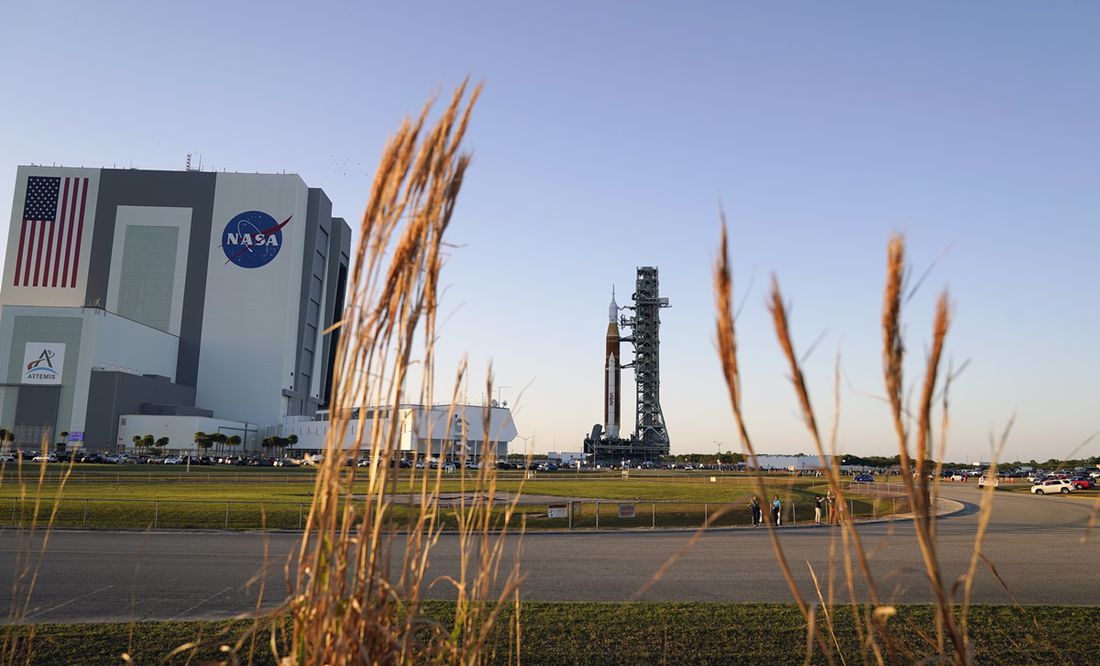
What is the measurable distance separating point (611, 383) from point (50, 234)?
68813 millimetres

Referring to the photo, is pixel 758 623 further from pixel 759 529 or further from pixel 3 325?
pixel 3 325

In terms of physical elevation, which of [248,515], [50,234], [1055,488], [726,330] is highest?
[50,234]

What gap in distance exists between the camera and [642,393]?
93.3 meters

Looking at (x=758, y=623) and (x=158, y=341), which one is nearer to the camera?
(x=758, y=623)

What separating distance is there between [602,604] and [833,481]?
931 centimetres

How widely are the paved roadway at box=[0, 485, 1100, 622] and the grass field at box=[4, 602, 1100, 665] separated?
0.93 m

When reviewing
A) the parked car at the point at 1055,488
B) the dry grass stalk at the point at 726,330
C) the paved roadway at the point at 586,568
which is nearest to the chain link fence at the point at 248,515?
the paved roadway at the point at 586,568

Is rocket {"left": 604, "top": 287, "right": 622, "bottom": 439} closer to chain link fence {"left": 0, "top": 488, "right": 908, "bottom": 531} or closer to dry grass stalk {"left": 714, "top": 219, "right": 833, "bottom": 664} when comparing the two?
chain link fence {"left": 0, "top": 488, "right": 908, "bottom": 531}

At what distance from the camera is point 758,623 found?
9359mm

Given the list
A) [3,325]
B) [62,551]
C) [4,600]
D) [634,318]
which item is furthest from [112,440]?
[4,600]

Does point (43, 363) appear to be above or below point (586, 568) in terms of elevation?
above

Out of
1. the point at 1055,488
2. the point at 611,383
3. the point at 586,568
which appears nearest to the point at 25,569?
the point at 586,568

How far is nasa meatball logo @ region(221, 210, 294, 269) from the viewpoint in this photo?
95500mm

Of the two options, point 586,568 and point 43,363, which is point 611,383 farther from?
point 586,568
